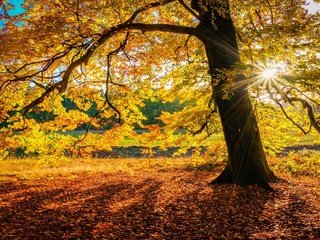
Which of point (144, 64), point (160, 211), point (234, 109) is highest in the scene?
point (144, 64)

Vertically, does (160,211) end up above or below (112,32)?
below

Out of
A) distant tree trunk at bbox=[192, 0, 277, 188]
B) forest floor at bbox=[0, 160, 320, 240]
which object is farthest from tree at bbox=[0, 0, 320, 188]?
forest floor at bbox=[0, 160, 320, 240]

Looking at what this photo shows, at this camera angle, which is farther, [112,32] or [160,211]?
[112,32]

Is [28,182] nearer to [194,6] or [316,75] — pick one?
[194,6]

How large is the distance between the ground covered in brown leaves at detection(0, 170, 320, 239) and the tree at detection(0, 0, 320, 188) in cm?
169

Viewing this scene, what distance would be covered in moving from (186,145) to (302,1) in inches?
319

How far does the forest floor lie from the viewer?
832cm

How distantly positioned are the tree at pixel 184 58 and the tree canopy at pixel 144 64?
44mm

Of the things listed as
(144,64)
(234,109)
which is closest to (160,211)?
(234,109)

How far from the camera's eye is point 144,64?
55.0ft

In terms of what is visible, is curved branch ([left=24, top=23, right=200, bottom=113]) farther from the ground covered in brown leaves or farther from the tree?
the ground covered in brown leaves

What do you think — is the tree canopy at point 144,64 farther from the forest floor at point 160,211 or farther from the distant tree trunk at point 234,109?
the forest floor at point 160,211

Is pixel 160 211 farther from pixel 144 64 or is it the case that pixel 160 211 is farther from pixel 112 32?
pixel 144 64

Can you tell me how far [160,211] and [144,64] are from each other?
8228 millimetres
